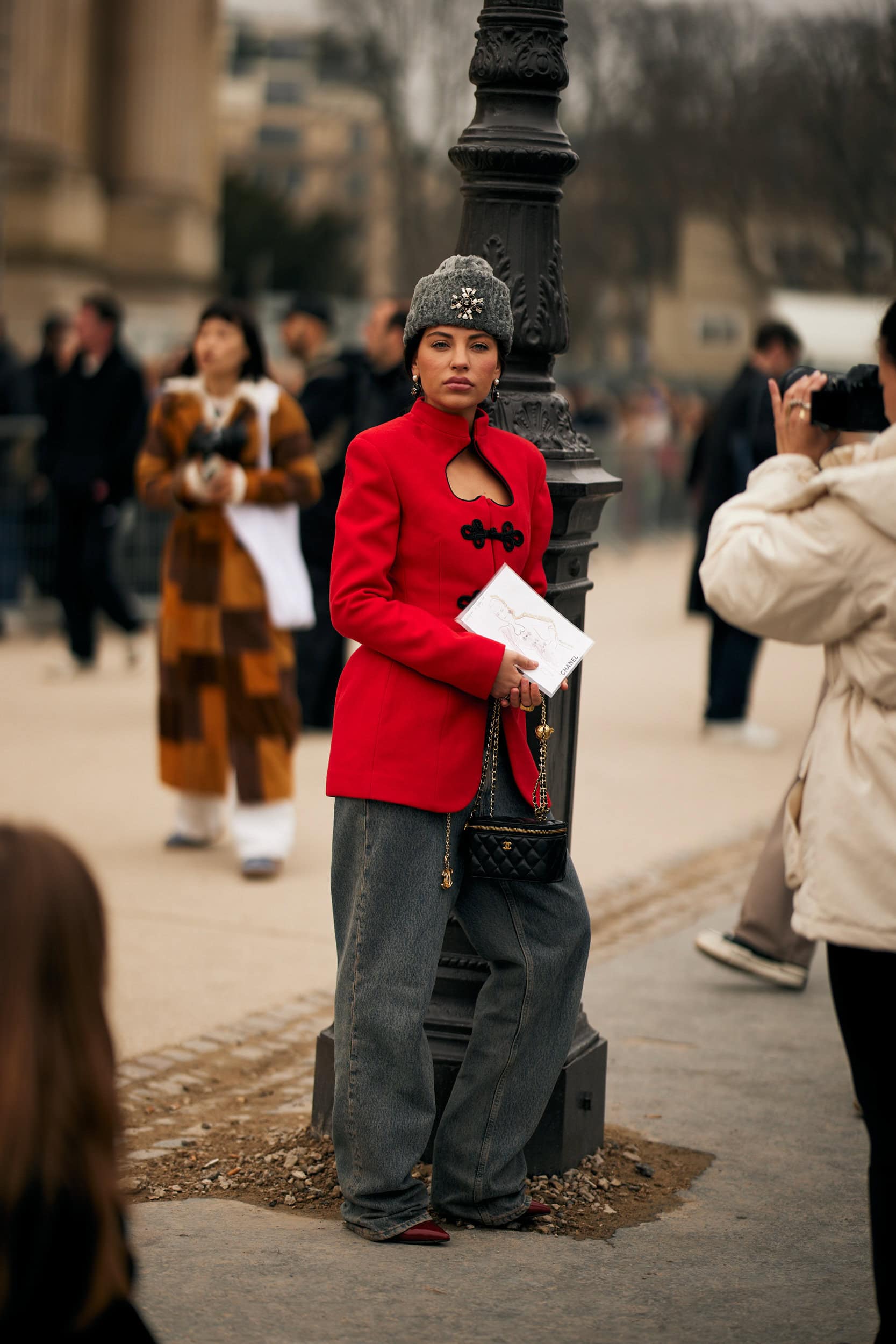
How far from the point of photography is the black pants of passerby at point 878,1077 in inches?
128

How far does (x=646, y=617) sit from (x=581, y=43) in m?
31.3

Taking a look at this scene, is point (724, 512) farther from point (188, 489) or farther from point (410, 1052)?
point (188, 489)

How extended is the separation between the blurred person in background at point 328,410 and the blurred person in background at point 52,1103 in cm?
727

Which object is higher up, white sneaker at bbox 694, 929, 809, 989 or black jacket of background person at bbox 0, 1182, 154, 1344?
black jacket of background person at bbox 0, 1182, 154, 1344

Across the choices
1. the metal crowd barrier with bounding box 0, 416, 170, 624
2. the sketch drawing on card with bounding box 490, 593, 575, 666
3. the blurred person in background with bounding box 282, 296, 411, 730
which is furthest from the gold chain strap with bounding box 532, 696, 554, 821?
the metal crowd barrier with bounding box 0, 416, 170, 624

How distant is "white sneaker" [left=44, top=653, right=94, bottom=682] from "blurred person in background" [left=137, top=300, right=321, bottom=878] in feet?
17.5

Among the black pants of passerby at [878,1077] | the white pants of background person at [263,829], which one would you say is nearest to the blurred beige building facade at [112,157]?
the white pants of background person at [263,829]

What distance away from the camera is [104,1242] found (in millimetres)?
2242

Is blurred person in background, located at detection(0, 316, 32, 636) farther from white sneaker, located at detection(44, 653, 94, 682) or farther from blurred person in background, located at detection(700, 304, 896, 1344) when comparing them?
blurred person in background, located at detection(700, 304, 896, 1344)

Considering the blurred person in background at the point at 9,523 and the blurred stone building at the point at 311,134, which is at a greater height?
the blurred stone building at the point at 311,134

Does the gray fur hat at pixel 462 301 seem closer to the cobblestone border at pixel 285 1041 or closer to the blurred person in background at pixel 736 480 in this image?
the cobblestone border at pixel 285 1041

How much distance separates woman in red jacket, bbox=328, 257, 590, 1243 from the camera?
3.80 meters

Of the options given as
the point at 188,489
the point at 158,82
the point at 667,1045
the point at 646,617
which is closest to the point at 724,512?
the point at 667,1045

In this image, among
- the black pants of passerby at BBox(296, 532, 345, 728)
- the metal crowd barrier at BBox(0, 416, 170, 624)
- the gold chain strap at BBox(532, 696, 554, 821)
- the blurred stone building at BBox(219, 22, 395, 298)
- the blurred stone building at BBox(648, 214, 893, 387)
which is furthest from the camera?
the blurred stone building at BBox(219, 22, 395, 298)
